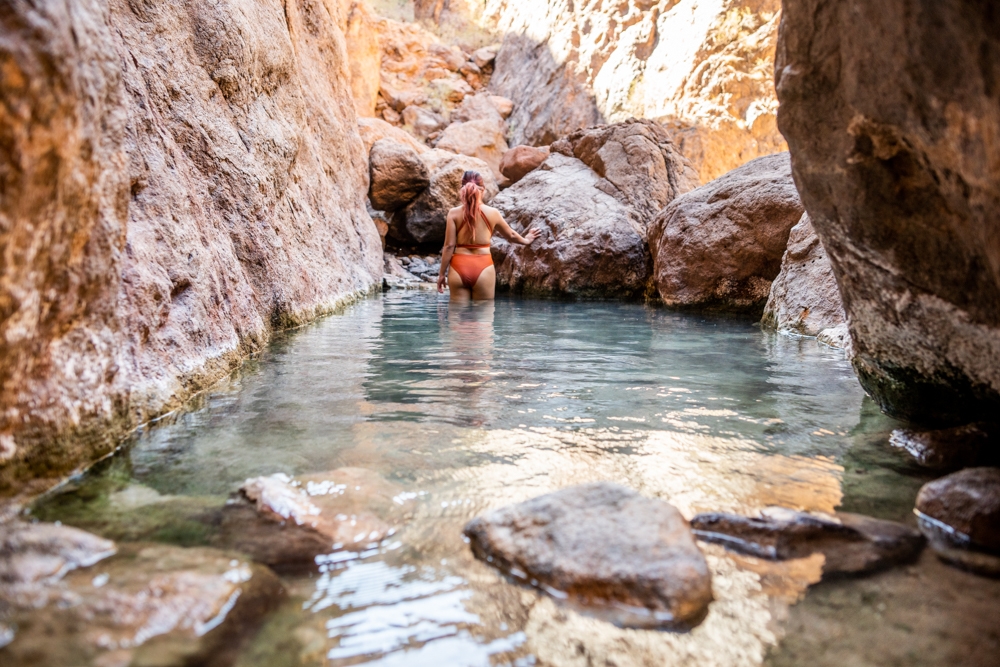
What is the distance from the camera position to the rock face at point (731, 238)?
21.7ft

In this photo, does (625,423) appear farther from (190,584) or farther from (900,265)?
(190,584)

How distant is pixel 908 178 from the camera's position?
5.39 feet

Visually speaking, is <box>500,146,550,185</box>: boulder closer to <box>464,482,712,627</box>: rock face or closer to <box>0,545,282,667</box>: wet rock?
<box>464,482,712,627</box>: rock face

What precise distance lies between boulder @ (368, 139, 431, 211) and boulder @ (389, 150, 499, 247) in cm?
29

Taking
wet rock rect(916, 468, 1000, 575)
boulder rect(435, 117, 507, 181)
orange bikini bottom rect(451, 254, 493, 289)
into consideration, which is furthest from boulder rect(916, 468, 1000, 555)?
boulder rect(435, 117, 507, 181)

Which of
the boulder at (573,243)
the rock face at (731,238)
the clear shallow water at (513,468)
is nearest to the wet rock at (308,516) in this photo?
the clear shallow water at (513,468)

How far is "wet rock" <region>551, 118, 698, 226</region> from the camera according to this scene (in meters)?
9.82

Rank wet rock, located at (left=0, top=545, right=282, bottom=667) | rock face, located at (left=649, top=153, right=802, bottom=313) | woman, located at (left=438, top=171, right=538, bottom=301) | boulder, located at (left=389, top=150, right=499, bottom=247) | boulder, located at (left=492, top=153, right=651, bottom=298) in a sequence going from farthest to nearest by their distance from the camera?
boulder, located at (left=389, top=150, right=499, bottom=247) < boulder, located at (left=492, top=153, right=651, bottom=298) < woman, located at (left=438, top=171, right=538, bottom=301) < rock face, located at (left=649, top=153, right=802, bottom=313) < wet rock, located at (left=0, top=545, right=282, bottom=667)

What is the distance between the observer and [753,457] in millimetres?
2031

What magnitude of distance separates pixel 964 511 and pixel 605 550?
2.94 feet

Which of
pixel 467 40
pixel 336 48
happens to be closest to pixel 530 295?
pixel 336 48

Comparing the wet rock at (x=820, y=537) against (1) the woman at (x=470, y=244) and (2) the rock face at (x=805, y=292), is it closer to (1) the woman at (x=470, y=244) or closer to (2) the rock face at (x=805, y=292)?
(2) the rock face at (x=805, y=292)

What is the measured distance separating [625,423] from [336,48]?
29.4ft

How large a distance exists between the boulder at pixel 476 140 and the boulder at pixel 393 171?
425 centimetres
